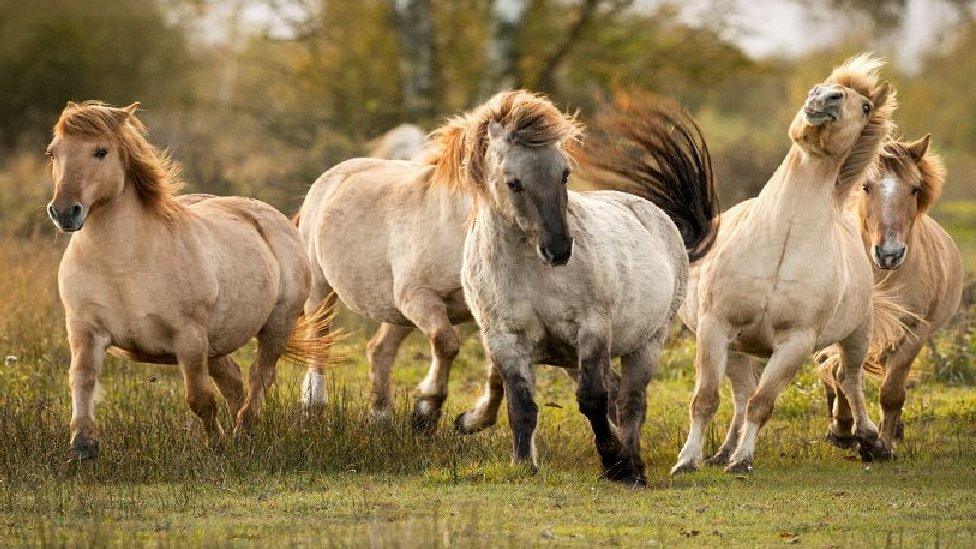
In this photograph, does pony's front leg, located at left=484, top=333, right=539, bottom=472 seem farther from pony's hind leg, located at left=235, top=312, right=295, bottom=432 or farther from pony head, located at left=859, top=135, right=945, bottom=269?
pony head, located at left=859, top=135, right=945, bottom=269

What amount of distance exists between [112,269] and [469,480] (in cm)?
221

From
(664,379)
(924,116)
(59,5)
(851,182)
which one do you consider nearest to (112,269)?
(851,182)

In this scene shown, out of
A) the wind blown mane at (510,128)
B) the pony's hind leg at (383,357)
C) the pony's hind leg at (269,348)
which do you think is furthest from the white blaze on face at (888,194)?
the pony's hind leg at (269,348)

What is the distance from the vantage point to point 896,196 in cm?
919

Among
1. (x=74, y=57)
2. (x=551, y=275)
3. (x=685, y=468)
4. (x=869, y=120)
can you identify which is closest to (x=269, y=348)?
(x=551, y=275)

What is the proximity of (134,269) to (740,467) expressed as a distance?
3.45 m

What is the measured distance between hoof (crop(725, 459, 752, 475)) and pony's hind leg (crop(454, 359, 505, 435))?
54.5 inches

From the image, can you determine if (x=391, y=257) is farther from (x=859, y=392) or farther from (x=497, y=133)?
(x=859, y=392)

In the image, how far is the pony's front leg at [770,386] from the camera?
26.1 ft

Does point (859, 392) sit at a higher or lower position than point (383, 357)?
lower

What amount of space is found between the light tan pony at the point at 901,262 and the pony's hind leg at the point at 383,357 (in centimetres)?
290

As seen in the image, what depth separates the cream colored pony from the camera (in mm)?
9094

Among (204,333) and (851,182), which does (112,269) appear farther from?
(851,182)

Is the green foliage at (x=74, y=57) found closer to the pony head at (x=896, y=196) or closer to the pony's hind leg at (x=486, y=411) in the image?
the pony's hind leg at (x=486, y=411)
